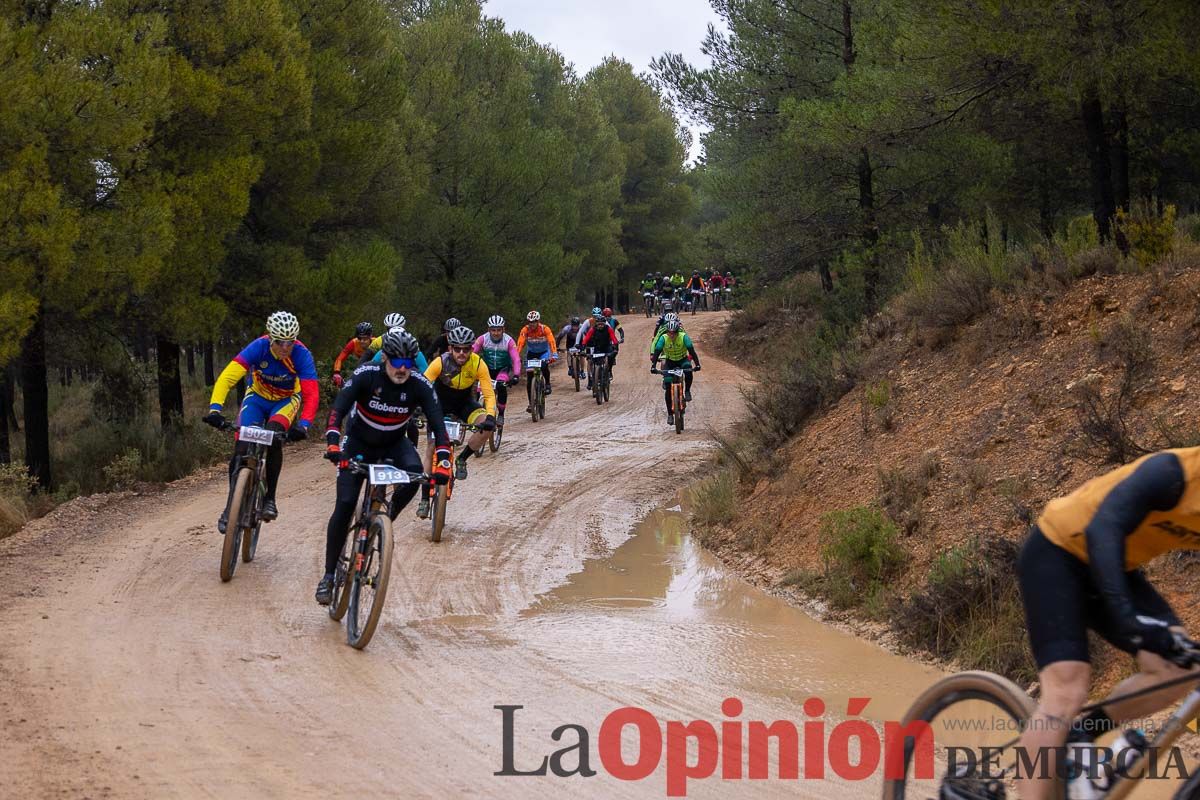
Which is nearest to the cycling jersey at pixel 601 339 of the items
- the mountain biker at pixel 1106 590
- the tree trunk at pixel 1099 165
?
the tree trunk at pixel 1099 165

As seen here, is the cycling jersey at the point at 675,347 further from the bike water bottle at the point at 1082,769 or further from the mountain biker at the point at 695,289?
the mountain biker at the point at 695,289

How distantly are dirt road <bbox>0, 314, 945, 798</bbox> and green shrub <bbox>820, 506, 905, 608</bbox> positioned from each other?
55cm

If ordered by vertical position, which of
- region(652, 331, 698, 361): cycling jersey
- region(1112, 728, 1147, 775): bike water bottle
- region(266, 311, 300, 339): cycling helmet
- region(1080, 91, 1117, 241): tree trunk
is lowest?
region(1112, 728, 1147, 775): bike water bottle

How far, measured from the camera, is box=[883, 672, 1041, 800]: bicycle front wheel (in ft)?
12.5

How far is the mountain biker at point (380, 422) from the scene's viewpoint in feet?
28.2

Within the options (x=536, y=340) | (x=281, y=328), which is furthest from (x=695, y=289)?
(x=281, y=328)

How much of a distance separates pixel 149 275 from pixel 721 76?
1248 centimetres

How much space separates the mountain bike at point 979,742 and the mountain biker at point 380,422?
4912 mm

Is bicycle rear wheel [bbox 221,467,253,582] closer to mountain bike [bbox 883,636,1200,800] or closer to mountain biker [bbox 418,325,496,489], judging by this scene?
mountain biker [bbox 418,325,496,489]

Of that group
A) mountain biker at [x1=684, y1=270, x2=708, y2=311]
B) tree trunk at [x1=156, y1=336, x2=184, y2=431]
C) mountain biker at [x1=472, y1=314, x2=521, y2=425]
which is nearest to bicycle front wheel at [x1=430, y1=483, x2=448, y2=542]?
mountain biker at [x1=472, y1=314, x2=521, y2=425]

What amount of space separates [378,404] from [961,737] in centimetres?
566

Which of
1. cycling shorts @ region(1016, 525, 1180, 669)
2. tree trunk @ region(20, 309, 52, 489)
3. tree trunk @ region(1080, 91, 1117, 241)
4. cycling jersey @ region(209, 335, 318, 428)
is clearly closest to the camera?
cycling shorts @ region(1016, 525, 1180, 669)

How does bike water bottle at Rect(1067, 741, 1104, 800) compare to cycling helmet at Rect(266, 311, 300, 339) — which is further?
cycling helmet at Rect(266, 311, 300, 339)

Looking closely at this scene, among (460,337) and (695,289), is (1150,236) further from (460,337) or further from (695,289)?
(695,289)
